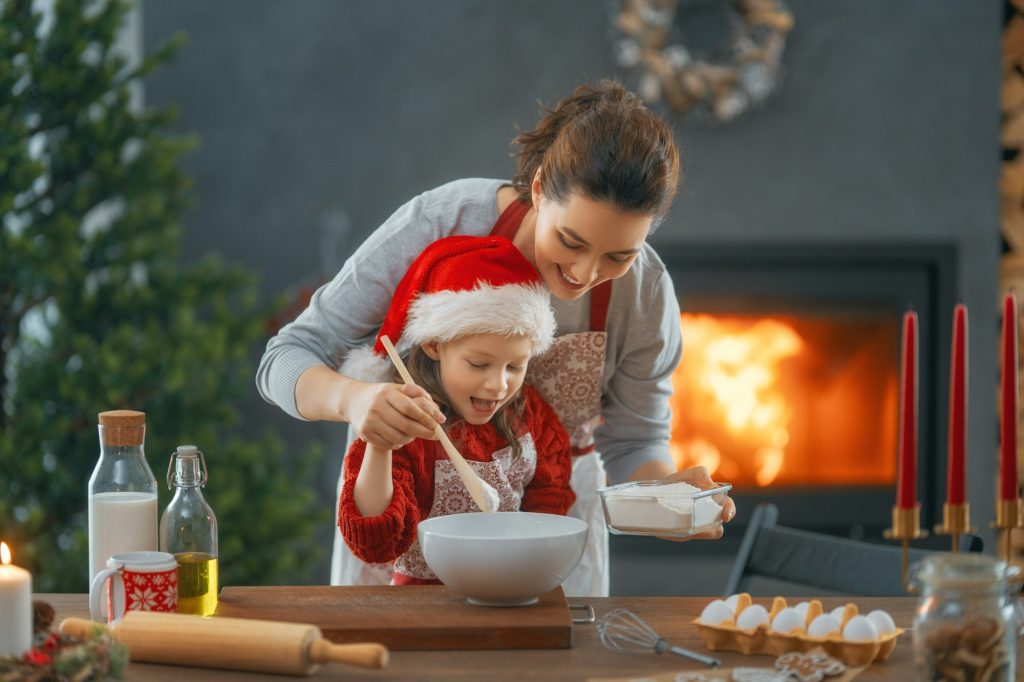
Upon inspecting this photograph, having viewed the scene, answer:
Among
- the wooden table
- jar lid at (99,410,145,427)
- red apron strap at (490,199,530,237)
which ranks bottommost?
the wooden table

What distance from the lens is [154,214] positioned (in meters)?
2.64

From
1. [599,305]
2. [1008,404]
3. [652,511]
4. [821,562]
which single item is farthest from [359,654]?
[821,562]

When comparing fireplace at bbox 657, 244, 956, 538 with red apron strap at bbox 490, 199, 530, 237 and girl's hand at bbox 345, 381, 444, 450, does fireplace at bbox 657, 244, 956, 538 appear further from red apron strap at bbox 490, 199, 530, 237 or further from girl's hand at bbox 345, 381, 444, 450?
girl's hand at bbox 345, 381, 444, 450

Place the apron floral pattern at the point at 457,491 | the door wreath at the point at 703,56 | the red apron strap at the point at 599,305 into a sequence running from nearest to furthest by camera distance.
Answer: the apron floral pattern at the point at 457,491 → the red apron strap at the point at 599,305 → the door wreath at the point at 703,56

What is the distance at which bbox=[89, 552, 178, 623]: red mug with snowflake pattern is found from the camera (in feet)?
3.85

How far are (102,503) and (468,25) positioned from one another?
6.85 feet

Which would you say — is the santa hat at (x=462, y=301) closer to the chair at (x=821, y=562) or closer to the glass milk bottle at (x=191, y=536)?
the glass milk bottle at (x=191, y=536)

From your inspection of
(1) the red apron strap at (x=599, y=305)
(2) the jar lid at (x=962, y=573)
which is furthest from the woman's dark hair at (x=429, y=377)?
(2) the jar lid at (x=962, y=573)

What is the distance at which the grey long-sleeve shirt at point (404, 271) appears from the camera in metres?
1.57

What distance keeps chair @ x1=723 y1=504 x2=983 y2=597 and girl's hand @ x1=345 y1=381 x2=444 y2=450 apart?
0.63 m

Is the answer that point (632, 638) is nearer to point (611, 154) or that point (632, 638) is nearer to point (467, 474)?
point (467, 474)

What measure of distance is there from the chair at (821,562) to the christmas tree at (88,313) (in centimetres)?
134

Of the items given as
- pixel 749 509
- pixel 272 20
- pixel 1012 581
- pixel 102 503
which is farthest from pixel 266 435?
pixel 1012 581

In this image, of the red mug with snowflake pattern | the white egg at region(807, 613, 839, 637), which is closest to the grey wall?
the red mug with snowflake pattern
